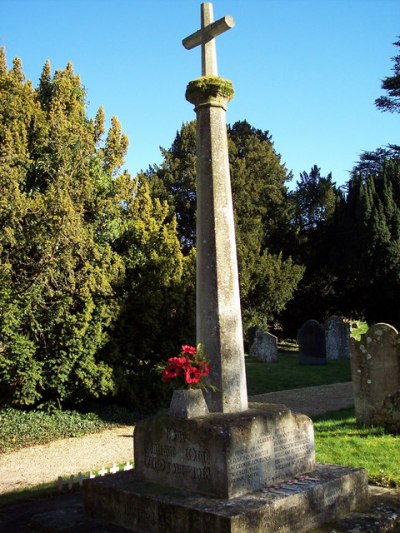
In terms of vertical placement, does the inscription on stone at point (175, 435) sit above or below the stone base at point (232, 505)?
above

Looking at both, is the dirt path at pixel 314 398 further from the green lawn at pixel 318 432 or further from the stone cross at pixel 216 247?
the stone cross at pixel 216 247

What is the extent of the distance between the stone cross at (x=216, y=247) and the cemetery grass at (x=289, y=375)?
33.7 ft

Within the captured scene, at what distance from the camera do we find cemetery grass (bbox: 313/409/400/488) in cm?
684

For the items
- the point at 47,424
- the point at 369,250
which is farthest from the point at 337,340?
the point at 47,424

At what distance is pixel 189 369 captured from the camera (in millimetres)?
4918

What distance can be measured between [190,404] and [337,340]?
63.9 ft

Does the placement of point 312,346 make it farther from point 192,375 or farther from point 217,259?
point 192,375

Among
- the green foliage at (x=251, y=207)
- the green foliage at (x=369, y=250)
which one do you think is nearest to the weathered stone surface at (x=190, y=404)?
the green foliage at (x=251, y=207)

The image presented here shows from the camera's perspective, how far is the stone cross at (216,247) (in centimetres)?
521

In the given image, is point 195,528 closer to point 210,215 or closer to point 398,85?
point 210,215

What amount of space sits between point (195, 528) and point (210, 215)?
2892 mm

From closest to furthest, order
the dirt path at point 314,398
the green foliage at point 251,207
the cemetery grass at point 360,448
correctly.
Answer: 1. the cemetery grass at point 360,448
2. the dirt path at point 314,398
3. the green foliage at point 251,207

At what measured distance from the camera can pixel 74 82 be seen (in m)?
14.2

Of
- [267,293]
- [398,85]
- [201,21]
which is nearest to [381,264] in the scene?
[267,293]
